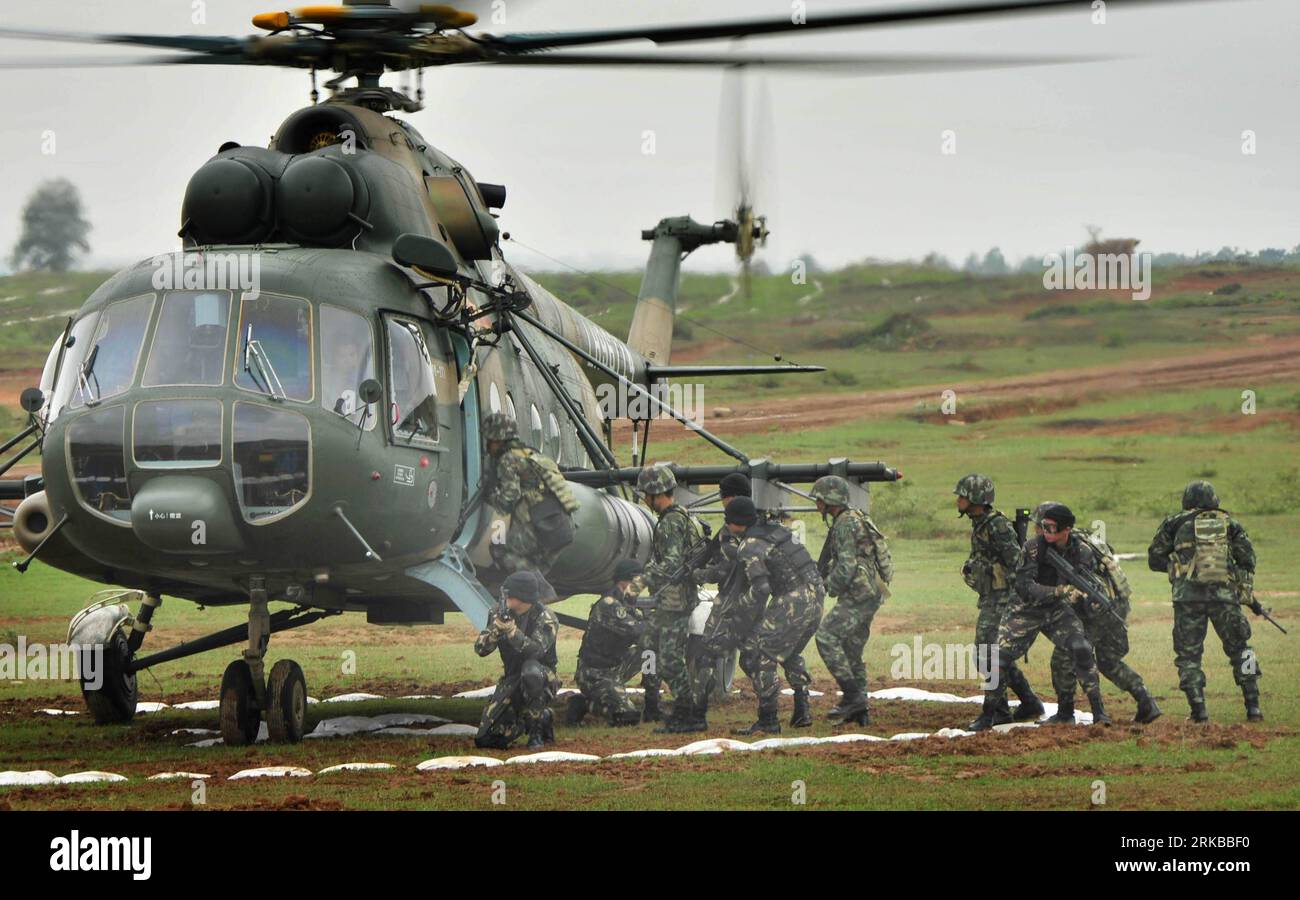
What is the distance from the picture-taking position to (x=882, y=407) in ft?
133

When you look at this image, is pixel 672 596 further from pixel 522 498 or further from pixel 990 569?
pixel 990 569

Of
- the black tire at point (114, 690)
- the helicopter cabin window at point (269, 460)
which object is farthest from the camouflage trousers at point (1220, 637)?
the black tire at point (114, 690)

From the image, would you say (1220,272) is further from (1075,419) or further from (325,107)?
(325,107)

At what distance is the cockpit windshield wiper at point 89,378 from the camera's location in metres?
11.4

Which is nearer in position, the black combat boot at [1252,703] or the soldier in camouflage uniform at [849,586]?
the black combat boot at [1252,703]

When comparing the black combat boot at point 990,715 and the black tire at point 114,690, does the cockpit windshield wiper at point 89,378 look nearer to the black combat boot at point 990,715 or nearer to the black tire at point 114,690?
the black tire at point 114,690

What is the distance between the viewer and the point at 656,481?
13719 mm

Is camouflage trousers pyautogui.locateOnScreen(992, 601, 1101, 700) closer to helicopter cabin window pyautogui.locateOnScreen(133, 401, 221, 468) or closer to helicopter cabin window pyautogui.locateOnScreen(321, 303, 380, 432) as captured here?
helicopter cabin window pyautogui.locateOnScreen(321, 303, 380, 432)

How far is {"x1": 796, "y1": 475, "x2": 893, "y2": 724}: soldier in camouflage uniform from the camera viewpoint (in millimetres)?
13289

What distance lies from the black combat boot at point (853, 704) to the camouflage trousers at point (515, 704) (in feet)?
7.98

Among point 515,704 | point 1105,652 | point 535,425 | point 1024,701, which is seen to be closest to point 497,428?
point 535,425

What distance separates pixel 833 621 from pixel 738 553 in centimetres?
97

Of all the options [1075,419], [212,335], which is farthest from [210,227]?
[1075,419]

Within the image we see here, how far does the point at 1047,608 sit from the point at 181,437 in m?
6.15
